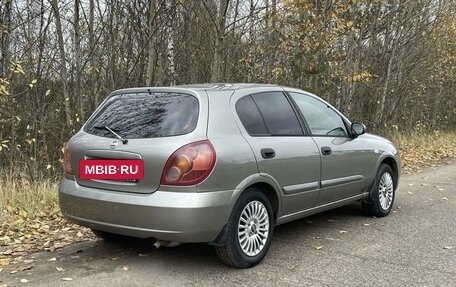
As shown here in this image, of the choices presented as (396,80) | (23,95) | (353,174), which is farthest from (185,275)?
(396,80)

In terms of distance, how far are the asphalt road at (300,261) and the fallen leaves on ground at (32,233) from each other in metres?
0.23

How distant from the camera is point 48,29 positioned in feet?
38.1

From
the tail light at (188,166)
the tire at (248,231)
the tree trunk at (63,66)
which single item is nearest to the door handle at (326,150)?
the tire at (248,231)

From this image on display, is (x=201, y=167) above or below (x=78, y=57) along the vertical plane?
below

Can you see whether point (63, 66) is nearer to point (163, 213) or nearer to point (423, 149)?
point (163, 213)

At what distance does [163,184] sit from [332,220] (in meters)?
2.96

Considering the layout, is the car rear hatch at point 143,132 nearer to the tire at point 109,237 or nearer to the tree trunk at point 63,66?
the tire at point 109,237

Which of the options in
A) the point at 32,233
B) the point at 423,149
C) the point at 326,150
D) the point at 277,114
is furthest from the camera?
the point at 423,149

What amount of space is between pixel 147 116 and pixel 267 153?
1124 millimetres

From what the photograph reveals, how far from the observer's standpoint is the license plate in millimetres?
4117

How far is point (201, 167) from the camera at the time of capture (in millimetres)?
3996

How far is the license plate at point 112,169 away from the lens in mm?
4117

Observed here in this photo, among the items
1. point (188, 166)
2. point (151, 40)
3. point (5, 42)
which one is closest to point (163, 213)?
point (188, 166)

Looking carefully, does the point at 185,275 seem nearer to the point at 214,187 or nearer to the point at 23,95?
the point at 214,187
